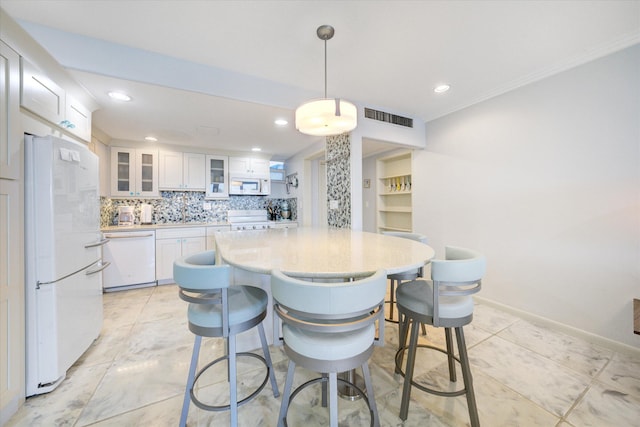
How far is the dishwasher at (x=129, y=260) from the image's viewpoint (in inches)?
127

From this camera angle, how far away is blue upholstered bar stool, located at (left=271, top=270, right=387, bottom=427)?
0.83 m

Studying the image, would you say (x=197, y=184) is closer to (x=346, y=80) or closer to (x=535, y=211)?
(x=346, y=80)

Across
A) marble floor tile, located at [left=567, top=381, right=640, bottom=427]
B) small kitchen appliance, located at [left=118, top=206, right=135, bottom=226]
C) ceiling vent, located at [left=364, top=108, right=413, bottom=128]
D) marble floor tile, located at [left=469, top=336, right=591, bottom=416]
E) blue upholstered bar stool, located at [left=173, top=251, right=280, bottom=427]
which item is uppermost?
ceiling vent, located at [left=364, top=108, right=413, bottom=128]

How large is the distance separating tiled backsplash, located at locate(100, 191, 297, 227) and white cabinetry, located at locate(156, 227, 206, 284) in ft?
2.16

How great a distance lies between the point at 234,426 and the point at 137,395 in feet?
2.64

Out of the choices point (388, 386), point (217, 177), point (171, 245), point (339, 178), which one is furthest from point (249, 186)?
point (388, 386)

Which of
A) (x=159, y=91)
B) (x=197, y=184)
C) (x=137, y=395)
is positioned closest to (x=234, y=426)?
(x=137, y=395)

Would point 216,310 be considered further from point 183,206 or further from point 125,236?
point 183,206

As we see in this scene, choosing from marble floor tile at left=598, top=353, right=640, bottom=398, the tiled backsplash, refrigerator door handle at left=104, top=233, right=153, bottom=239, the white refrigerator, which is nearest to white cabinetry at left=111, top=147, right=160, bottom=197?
the tiled backsplash

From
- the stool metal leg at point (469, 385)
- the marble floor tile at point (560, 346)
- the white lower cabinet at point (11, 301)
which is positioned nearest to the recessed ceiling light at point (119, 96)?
the white lower cabinet at point (11, 301)

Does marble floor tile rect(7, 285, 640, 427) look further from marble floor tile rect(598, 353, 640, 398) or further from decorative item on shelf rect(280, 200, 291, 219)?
decorative item on shelf rect(280, 200, 291, 219)

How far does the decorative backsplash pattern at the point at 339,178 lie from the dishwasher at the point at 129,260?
8.95 feet

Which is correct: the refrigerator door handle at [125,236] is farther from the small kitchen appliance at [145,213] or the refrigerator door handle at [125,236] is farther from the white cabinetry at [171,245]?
the small kitchen appliance at [145,213]

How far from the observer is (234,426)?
114 cm
